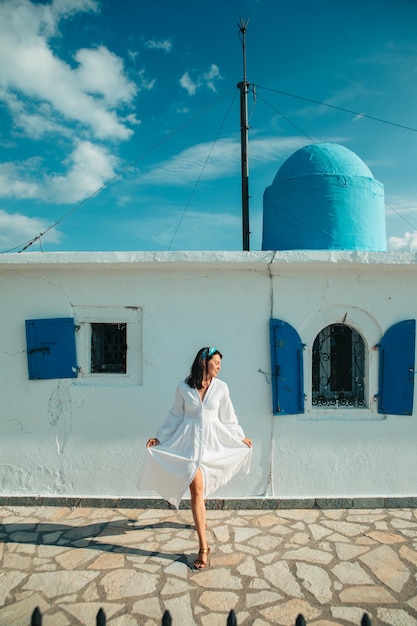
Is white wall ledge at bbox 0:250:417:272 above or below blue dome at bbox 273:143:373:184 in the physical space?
below

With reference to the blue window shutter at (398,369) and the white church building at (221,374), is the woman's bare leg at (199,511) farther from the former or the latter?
the blue window shutter at (398,369)

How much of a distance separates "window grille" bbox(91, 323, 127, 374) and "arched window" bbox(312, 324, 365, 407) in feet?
8.48

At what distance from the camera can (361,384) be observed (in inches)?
222

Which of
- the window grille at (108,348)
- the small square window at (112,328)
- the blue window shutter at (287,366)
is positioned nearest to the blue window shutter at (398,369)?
the blue window shutter at (287,366)

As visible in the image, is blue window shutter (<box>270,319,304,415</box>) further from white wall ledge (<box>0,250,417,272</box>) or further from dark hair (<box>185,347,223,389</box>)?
dark hair (<box>185,347,223,389</box>)

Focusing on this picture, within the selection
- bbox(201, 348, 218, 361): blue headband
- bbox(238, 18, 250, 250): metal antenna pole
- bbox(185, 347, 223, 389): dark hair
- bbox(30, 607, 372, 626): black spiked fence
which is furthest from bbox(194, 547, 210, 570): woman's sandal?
bbox(238, 18, 250, 250): metal antenna pole

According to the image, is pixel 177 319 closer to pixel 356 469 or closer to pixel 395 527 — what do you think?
pixel 356 469

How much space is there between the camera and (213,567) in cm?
389

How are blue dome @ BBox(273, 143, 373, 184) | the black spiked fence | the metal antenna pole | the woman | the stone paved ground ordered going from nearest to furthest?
the black spiked fence, the stone paved ground, the woman, blue dome @ BBox(273, 143, 373, 184), the metal antenna pole

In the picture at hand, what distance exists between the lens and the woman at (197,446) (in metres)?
3.97

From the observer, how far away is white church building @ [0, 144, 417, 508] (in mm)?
5344

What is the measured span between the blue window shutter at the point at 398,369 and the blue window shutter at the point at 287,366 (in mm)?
1049

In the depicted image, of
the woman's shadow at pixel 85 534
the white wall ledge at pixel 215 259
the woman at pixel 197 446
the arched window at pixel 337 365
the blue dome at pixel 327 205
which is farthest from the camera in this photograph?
the blue dome at pixel 327 205

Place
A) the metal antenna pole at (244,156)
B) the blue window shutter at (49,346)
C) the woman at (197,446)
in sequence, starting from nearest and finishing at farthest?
the woman at (197,446) < the blue window shutter at (49,346) < the metal antenna pole at (244,156)
